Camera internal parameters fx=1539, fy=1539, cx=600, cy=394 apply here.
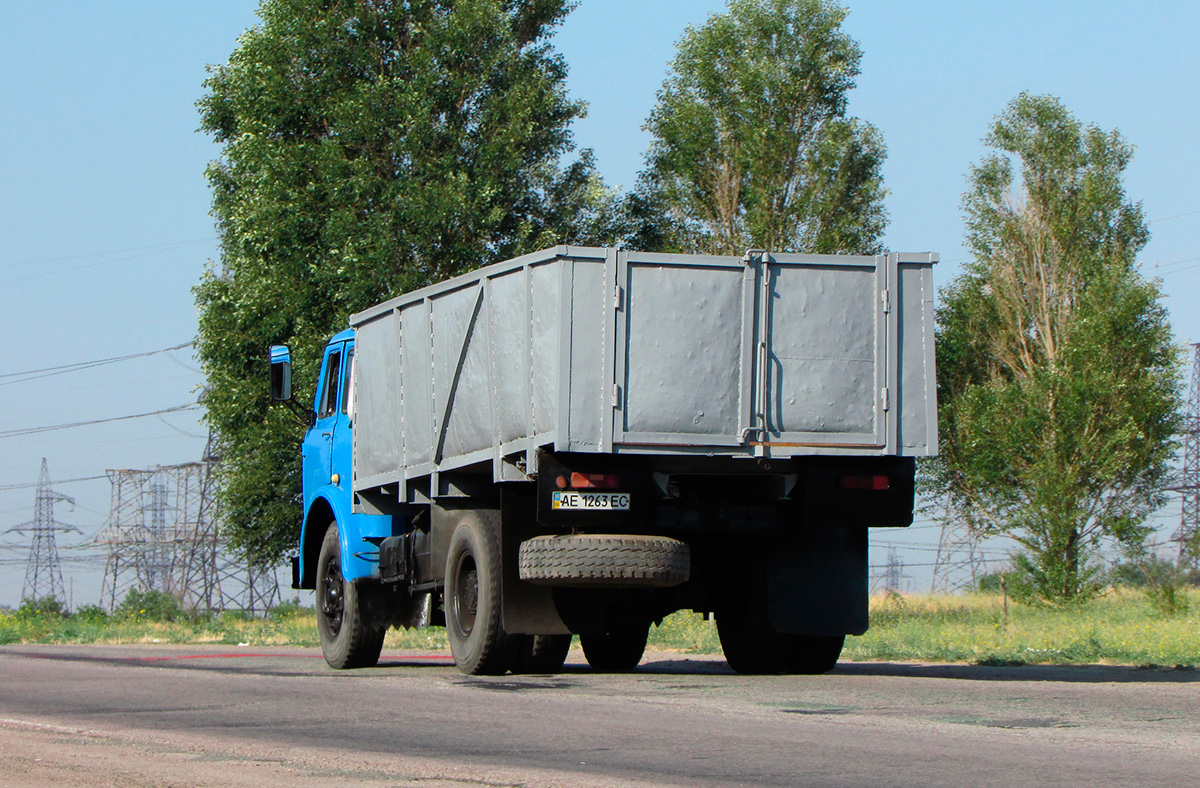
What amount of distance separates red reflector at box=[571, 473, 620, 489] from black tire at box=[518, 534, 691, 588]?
353mm

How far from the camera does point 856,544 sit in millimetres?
11875

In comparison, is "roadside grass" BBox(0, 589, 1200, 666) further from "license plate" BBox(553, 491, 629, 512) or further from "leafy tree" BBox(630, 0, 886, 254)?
"leafy tree" BBox(630, 0, 886, 254)

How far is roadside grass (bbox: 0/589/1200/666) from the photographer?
48.6 ft

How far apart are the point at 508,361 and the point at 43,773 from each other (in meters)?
5.29

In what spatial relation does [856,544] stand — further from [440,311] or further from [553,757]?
[553,757]

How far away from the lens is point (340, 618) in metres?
14.6

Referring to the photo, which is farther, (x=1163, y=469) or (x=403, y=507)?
(x=1163, y=469)

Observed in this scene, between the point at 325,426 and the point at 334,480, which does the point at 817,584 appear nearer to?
the point at 334,480

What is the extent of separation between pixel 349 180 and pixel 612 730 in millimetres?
22720

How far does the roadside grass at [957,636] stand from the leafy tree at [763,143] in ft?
31.3

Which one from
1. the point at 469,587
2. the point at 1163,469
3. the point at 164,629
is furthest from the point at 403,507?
the point at 1163,469

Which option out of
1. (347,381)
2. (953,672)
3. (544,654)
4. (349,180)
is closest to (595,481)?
(544,654)

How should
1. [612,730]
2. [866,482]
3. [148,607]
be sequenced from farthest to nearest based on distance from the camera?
1. [148,607]
2. [866,482]
3. [612,730]

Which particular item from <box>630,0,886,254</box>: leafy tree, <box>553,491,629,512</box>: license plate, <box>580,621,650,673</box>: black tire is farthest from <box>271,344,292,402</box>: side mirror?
<box>630,0,886,254</box>: leafy tree
